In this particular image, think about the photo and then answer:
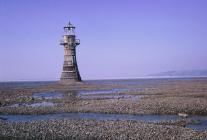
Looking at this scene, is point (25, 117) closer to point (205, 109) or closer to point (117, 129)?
point (117, 129)

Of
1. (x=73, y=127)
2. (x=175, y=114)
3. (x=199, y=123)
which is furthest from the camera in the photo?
(x=175, y=114)

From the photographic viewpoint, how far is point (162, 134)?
71.1 ft

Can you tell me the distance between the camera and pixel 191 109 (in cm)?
3381

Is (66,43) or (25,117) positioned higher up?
(66,43)

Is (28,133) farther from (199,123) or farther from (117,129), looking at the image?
(199,123)

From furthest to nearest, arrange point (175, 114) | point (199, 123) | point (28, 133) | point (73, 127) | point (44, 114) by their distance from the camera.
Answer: point (44, 114), point (175, 114), point (199, 123), point (73, 127), point (28, 133)

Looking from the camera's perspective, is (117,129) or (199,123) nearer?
(117,129)

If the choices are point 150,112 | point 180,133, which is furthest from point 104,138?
point 150,112

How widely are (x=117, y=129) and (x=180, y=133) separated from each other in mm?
4074

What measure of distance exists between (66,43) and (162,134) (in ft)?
203

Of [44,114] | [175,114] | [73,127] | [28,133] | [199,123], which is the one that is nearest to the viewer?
[28,133]

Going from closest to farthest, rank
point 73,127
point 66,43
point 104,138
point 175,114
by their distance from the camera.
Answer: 1. point 104,138
2. point 73,127
3. point 175,114
4. point 66,43

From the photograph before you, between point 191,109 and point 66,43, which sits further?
point 66,43

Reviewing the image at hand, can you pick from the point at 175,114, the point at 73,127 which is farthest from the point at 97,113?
the point at 73,127
